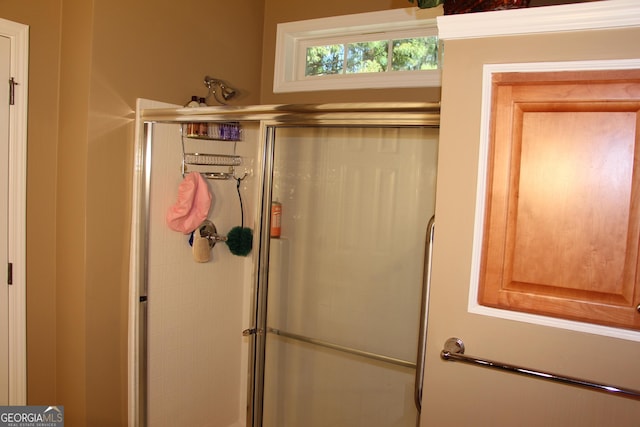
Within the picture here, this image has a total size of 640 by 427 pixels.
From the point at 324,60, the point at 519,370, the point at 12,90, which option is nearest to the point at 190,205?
the point at 12,90

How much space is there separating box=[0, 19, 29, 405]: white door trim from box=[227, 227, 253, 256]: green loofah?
99 cm

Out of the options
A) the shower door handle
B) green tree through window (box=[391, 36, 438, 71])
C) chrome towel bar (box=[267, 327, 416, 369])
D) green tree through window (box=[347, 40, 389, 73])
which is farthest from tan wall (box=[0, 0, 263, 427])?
the shower door handle

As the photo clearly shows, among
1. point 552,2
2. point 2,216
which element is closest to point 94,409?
point 2,216

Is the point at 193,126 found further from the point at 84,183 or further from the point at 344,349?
the point at 344,349

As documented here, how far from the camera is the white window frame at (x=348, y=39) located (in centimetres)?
255

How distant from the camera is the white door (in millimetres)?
2033

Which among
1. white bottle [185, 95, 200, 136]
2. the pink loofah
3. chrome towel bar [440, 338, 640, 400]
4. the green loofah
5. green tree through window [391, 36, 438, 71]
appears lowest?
chrome towel bar [440, 338, 640, 400]

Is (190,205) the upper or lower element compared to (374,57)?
lower

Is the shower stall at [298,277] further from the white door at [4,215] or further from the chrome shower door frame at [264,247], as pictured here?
the white door at [4,215]

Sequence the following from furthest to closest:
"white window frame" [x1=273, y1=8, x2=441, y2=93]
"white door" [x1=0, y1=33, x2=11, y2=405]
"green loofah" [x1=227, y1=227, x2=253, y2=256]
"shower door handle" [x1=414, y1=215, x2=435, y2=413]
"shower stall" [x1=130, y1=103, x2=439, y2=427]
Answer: "green loofah" [x1=227, y1=227, x2=253, y2=256] < "white window frame" [x1=273, y1=8, x2=441, y2=93] < "shower stall" [x1=130, y1=103, x2=439, y2=427] < "white door" [x1=0, y1=33, x2=11, y2=405] < "shower door handle" [x1=414, y1=215, x2=435, y2=413]

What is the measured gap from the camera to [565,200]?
1255 mm

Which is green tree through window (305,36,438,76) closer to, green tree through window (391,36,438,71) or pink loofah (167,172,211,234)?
green tree through window (391,36,438,71)

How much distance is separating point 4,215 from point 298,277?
1.42m

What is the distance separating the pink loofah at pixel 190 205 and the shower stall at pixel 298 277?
7cm
